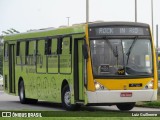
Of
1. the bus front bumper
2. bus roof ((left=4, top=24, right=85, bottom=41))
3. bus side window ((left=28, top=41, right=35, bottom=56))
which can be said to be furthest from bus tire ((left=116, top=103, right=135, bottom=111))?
bus side window ((left=28, top=41, right=35, bottom=56))

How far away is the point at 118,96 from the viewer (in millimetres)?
22172

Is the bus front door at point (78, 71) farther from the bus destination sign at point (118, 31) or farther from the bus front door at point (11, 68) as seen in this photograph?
the bus front door at point (11, 68)

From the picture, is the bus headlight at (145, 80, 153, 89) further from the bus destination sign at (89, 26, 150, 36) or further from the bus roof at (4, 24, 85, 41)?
the bus roof at (4, 24, 85, 41)

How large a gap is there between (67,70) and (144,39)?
9.29 ft

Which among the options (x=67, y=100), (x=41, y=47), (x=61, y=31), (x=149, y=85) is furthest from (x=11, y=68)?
(x=149, y=85)

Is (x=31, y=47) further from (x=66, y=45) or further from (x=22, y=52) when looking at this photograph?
(x=66, y=45)

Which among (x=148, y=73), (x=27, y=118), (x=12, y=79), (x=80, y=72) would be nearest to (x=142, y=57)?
(x=148, y=73)

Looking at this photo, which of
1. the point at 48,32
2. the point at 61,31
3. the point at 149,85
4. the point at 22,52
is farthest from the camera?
the point at 22,52

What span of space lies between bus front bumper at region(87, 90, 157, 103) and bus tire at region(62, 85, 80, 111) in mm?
1406

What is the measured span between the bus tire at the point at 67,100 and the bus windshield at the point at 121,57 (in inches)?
71.6

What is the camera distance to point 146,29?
23.0 m

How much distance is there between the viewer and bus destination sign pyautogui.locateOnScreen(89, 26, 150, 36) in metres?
22.3

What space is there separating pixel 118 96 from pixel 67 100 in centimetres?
228

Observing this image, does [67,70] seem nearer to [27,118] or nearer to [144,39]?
[144,39]
